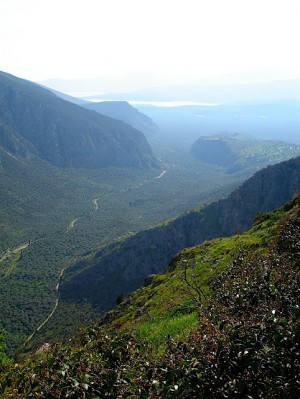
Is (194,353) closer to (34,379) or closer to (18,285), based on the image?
(34,379)

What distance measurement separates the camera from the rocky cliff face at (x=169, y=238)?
107062mm

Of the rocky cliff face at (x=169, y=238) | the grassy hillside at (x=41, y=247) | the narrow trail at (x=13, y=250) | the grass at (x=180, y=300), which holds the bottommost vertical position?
the narrow trail at (x=13, y=250)

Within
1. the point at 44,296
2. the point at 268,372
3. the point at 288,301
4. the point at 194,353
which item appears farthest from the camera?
the point at 44,296

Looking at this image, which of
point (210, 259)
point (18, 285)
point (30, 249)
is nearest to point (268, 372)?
point (210, 259)

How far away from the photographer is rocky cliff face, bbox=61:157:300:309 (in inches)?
4215

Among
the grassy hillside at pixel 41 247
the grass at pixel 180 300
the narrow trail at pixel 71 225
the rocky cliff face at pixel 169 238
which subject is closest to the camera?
the grass at pixel 180 300

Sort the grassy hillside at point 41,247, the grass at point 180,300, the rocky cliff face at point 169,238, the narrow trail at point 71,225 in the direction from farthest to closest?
the narrow trail at point 71,225, the rocky cliff face at point 169,238, the grassy hillside at point 41,247, the grass at point 180,300

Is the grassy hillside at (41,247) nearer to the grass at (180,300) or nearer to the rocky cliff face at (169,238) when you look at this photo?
the rocky cliff face at (169,238)

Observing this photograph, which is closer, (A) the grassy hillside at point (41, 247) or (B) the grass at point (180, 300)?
(B) the grass at point (180, 300)

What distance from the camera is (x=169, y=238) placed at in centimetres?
11606

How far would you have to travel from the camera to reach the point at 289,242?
15.7 metres

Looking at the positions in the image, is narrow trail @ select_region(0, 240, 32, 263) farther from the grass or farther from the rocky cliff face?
the grass

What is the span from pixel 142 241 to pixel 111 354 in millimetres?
108958

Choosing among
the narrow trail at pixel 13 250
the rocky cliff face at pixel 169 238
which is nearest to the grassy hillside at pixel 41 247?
the narrow trail at pixel 13 250
